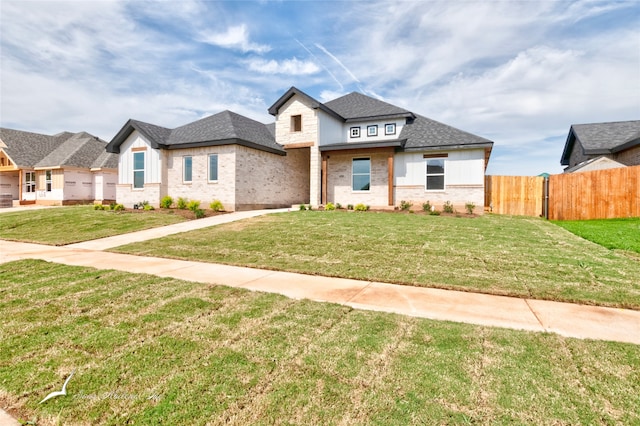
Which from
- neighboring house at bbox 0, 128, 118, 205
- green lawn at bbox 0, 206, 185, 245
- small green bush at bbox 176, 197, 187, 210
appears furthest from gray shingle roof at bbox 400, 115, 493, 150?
neighboring house at bbox 0, 128, 118, 205

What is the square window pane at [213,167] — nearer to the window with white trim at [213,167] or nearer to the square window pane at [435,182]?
the window with white trim at [213,167]

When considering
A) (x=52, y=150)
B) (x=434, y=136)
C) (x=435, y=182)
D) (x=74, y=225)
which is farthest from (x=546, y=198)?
(x=52, y=150)

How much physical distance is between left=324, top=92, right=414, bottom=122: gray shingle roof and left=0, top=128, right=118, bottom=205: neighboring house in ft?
68.0

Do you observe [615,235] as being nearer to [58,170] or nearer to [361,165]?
[361,165]

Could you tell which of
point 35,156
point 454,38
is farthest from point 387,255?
point 35,156

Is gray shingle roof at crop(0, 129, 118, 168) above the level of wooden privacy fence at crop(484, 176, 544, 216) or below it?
above

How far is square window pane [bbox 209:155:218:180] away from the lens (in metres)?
17.7

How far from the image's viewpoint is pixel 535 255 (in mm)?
7379

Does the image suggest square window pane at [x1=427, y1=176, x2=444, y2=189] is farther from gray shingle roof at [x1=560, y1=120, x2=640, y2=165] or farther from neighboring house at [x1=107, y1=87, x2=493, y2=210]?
gray shingle roof at [x1=560, y1=120, x2=640, y2=165]

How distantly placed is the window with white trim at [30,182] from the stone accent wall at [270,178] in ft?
78.7

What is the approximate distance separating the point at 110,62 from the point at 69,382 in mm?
18520

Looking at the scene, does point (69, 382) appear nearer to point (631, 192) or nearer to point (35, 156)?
point (631, 192)

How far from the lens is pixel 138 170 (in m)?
19.7

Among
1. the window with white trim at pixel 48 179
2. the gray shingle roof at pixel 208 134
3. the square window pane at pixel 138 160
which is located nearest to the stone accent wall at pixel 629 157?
the gray shingle roof at pixel 208 134
